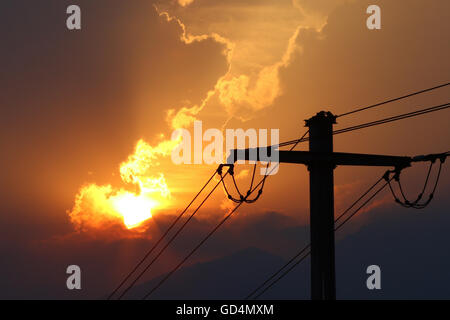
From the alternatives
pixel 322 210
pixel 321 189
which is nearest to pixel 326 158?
pixel 321 189

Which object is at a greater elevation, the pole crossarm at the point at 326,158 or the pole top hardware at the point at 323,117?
the pole top hardware at the point at 323,117

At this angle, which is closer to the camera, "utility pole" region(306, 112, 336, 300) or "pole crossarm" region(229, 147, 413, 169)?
"utility pole" region(306, 112, 336, 300)

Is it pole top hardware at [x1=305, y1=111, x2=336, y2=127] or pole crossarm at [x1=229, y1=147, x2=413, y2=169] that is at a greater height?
pole top hardware at [x1=305, y1=111, x2=336, y2=127]

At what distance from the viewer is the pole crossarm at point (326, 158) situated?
64.8 feet

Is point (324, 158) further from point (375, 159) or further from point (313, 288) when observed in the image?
point (313, 288)

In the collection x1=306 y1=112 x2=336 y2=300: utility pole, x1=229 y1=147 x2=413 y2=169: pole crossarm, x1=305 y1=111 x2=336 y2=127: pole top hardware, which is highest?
x1=305 y1=111 x2=336 y2=127: pole top hardware

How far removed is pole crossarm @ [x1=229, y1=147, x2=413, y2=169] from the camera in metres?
19.8

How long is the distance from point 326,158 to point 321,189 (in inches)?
38.3

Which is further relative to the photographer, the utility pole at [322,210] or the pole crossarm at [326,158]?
the pole crossarm at [326,158]

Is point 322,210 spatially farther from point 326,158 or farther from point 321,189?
point 326,158

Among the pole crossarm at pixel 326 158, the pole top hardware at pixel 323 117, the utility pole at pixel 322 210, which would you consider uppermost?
the pole top hardware at pixel 323 117
